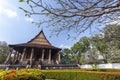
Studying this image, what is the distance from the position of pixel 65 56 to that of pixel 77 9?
223 feet

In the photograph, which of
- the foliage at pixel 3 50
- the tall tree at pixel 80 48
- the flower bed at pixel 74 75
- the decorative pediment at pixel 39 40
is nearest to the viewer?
the flower bed at pixel 74 75

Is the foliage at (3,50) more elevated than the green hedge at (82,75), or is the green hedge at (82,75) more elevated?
the foliage at (3,50)

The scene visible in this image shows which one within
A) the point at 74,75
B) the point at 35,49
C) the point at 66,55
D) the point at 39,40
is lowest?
the point at 74,75

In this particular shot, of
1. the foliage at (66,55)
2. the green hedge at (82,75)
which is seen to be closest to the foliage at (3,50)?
the foliage at (66,55)

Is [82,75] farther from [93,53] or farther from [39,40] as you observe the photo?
[93,53]

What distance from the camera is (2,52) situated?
63.5 metres

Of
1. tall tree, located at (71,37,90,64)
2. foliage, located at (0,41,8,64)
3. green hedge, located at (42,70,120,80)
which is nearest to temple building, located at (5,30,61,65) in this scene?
green hedge, located at (42,70,120,80)

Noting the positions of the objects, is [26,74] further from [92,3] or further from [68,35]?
[92,3]

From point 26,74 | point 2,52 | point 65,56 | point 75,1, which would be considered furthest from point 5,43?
point 75,1

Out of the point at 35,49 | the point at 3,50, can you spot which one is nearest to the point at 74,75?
the point at 35,49

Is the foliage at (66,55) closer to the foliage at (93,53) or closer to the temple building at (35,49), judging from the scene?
the foliage at (93,53)

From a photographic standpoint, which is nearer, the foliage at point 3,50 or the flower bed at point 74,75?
the flower bed at point 74,75

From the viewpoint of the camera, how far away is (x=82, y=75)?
62.5 feet

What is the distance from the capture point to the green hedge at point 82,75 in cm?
1704
